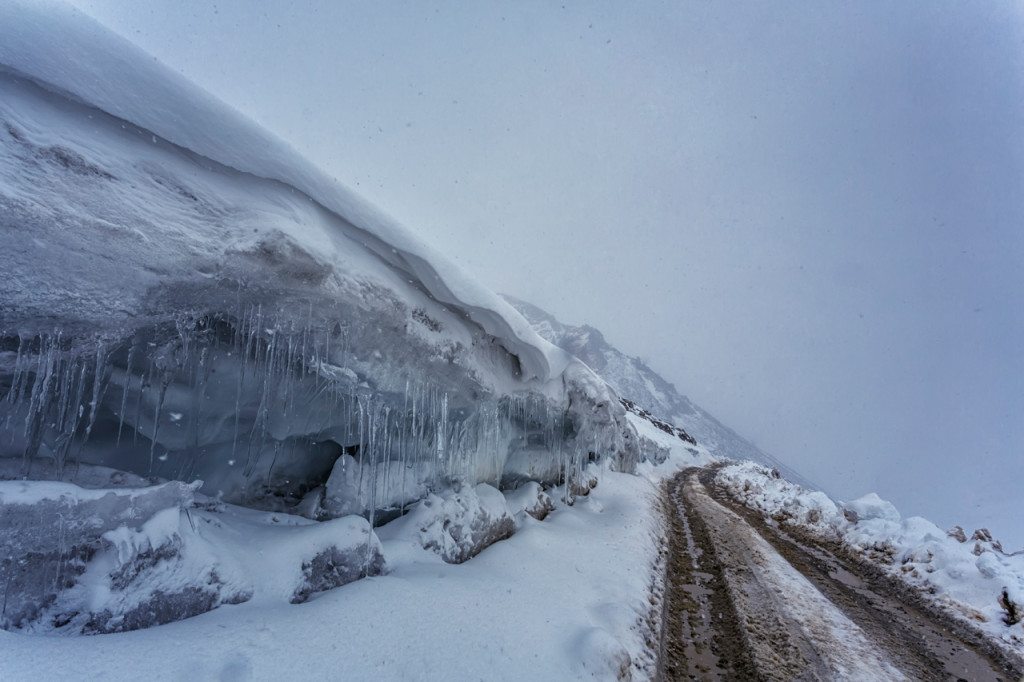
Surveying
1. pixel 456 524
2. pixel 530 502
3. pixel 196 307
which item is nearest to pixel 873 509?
pixel 530 502

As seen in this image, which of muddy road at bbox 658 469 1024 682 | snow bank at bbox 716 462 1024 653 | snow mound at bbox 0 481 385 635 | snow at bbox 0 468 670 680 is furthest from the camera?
snow bank at bbox 716 462 1024 653

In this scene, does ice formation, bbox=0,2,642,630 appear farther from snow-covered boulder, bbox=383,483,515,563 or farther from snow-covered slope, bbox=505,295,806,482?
snow-covered slope, bbox=505,295,806,482

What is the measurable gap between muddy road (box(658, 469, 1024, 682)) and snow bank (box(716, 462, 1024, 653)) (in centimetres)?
53

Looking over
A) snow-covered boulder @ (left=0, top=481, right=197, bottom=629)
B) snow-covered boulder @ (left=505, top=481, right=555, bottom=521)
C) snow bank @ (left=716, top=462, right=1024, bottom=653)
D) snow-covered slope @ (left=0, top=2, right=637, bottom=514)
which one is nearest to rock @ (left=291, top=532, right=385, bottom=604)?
snow-covered slope @ (left=0, top=2, right=637, bottom=514)

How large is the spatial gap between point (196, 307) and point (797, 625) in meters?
11.2

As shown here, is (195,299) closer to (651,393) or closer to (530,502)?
(530,502)

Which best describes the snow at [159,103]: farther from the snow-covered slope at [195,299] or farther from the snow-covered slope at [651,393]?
the snow-covered slope at [651,393]

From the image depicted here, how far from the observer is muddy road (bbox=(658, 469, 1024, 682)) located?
593cm

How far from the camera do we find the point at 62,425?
4289mm

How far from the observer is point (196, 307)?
478cm

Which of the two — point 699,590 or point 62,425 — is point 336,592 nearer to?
point 62,425

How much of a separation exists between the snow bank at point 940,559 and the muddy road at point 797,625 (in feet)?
1.73

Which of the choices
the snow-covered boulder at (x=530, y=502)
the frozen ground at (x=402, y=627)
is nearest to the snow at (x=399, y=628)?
the frozen ground at (x=402, y=627)

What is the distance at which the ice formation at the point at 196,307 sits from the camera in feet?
12.5
